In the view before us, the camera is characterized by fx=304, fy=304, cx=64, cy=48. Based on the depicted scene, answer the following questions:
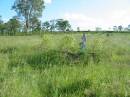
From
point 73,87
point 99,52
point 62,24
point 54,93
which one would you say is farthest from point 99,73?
point 62,24

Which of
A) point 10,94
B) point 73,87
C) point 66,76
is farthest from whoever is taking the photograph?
point 66,76

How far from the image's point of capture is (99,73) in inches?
291

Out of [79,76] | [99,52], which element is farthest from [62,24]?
[79,76]

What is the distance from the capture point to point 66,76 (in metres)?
7.03

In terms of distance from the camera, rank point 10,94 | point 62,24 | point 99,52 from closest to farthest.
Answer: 1. point 10,94
2. point 99,52
3. point 62,24

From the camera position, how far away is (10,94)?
4.90 metres

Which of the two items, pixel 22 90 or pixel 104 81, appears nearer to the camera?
pixel 22 90

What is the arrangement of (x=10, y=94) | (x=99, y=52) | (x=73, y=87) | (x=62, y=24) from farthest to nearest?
(x=62, y=24), (x=99, y=52), (x=73, y=87), (x=10, y=94)

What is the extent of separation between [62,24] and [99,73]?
264ft

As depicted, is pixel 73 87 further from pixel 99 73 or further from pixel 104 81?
pixel 99 73

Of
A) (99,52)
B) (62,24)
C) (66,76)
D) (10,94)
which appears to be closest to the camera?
(10,94)

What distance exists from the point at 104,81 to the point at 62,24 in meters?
81.4

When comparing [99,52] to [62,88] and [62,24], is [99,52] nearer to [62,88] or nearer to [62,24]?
[62,88]

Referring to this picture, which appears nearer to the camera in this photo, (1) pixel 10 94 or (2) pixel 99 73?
(1) pixel 10 94
